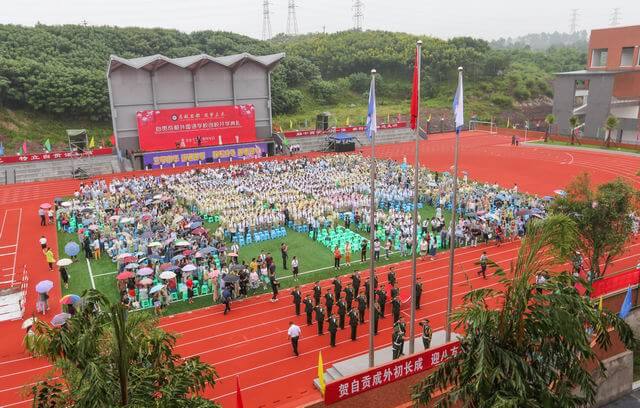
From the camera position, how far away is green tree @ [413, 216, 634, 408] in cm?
604

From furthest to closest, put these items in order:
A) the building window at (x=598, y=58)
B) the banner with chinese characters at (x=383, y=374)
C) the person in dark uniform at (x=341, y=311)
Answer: the building window at (x=598, y=58) < the person in dark uniform at (x=341, y=311) < the banner with chinese characters at (x=383, y=374)

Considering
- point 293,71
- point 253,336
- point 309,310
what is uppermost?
point 293,71

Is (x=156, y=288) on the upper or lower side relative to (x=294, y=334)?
upper

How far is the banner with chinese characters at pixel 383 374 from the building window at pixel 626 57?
5112 centimetres

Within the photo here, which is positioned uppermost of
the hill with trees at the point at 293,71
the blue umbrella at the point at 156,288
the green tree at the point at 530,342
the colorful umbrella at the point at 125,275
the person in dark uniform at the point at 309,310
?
the hill with trees at the point at 293,71

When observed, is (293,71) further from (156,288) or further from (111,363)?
(111,363)

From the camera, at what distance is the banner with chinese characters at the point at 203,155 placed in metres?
38.8

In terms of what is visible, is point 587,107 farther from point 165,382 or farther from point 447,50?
point 165,382

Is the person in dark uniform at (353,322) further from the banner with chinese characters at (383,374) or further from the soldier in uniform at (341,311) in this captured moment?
the banner with chinese characters at (383,374)

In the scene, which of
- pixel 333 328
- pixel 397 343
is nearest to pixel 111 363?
pixel 397 343

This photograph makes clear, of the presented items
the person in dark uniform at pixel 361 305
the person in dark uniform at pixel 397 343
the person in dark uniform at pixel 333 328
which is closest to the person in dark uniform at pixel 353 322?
the person in dark uniform at pixel 333 328

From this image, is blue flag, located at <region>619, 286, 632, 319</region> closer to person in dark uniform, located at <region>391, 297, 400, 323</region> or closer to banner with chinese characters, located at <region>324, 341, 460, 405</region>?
person in dark uniform, located at <region>391, 297, 400, 323</region>

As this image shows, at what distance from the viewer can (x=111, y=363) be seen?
5.72 meters

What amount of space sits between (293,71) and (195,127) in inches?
1308
